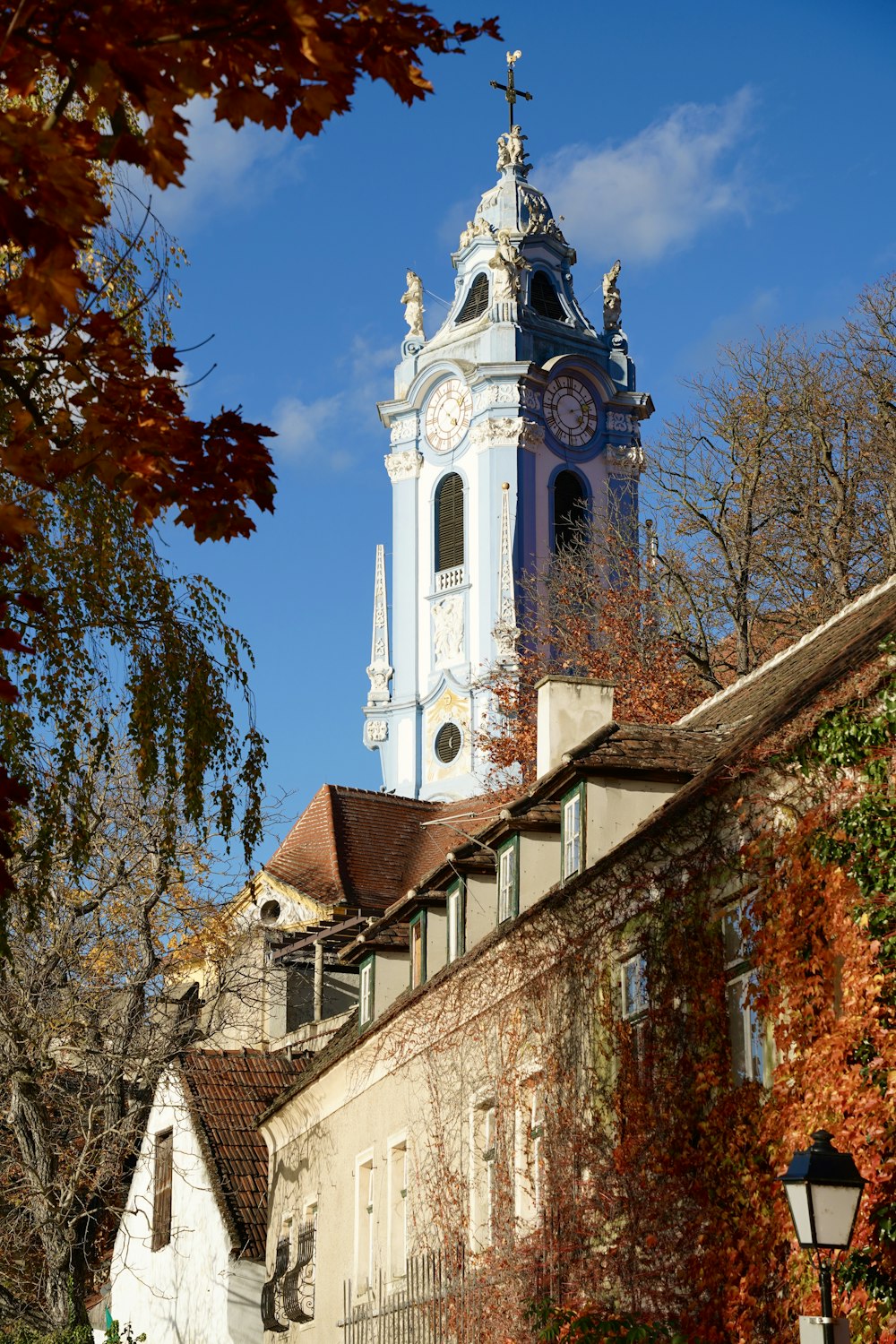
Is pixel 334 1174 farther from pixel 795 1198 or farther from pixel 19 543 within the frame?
pixel 19 543

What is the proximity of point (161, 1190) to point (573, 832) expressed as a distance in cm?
1477

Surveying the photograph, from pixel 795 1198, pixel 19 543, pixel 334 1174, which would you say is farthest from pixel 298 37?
pixel 334 1174

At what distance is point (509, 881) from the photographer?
60.1 ft

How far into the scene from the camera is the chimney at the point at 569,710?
20297 millimetres

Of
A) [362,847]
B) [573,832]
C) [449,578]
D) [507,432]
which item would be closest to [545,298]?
[507,432]

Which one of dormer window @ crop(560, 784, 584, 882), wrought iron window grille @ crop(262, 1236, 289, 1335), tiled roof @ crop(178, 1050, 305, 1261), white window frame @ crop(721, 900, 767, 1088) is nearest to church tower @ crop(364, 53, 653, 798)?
tiled roof @ crop(178, 1050, 305, 1261)

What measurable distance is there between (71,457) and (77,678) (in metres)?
4.59

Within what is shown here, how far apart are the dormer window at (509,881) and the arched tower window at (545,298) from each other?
42.3m

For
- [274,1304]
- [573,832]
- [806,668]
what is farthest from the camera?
[274,1304]

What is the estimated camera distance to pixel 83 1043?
2519cm

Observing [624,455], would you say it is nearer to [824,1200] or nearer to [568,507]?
[568,507]

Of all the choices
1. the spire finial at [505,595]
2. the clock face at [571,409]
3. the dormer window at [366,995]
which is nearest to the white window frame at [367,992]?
the dormer window at [366,995]

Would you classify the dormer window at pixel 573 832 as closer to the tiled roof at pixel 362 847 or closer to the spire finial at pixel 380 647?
the tiled roof at pixel 362 847

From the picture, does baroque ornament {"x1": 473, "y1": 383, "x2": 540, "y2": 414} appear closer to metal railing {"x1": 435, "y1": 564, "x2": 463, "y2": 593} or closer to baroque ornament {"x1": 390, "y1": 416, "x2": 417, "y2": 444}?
baroque ornament {"x1": 390, "y1": 416, "x2": 417, "y2": 444}
